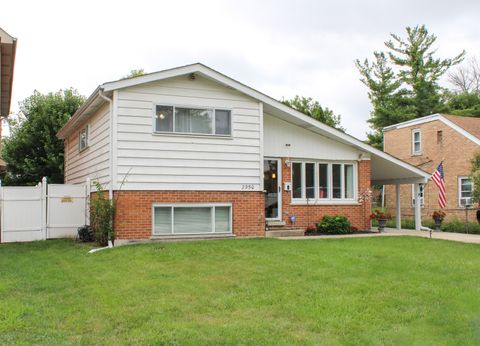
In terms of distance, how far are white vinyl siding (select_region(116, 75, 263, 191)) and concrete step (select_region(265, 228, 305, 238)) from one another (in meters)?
1.45

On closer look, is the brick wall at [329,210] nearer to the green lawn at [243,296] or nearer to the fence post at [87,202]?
the green lawn at [243,296]

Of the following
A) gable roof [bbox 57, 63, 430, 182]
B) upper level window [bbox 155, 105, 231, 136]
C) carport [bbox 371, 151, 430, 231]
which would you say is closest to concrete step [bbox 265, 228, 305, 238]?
upper level window [bbox 155, 105, 231, 136]

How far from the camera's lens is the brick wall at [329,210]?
631 inches

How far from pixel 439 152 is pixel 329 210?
34.2ft

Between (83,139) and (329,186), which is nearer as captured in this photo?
(329,186)

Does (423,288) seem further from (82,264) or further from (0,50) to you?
(0,50)

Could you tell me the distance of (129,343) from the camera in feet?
16.4

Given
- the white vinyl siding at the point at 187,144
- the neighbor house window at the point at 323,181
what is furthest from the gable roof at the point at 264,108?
the neighbor house window at the point at 323,181

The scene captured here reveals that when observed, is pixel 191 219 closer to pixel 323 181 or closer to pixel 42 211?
pixel 42 211

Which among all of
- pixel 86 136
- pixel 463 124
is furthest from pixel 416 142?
pixel 86 136

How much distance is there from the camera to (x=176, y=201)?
13.5 meters

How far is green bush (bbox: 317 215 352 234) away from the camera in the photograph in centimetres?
1581

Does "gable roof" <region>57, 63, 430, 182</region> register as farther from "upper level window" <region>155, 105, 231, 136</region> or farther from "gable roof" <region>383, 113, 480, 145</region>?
"gable roof" <region>383, 113, 480, 145</region>

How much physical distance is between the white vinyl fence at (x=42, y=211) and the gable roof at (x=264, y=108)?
8.47ft
